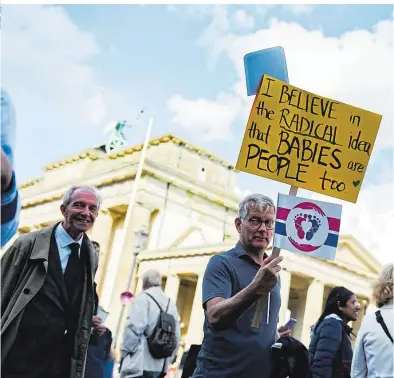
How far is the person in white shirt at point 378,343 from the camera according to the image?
3.77 m

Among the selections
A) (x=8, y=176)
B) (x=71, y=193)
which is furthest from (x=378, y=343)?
(x=8, y=176)

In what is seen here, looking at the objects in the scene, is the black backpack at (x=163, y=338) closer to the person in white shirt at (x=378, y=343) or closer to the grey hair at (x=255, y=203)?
the person in white shirt at (x=378, y=343)

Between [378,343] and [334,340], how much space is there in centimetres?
135

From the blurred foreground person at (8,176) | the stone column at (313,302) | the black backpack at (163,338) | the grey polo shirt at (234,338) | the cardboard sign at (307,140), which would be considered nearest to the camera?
the blurred foreground person at (8,176)

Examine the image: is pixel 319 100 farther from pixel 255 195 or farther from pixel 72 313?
pixel 72 313

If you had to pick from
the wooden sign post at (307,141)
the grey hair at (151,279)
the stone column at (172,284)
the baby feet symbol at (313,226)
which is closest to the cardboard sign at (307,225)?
the baby feet symbol at (313,226)

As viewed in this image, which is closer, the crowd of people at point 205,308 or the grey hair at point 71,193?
the crowd of people at point 205,308

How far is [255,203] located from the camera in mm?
3879

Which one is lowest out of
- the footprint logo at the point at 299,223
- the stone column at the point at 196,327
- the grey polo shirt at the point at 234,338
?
the grey polo shirt at the point at 234,338

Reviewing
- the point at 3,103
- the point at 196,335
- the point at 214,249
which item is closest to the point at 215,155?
the point at 214,249

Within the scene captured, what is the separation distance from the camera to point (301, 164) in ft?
13.9

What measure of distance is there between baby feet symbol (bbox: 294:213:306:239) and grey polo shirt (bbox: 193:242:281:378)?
0.41 meters

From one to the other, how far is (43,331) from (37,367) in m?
0.22

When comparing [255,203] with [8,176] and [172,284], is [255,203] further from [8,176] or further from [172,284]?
[172,284]
